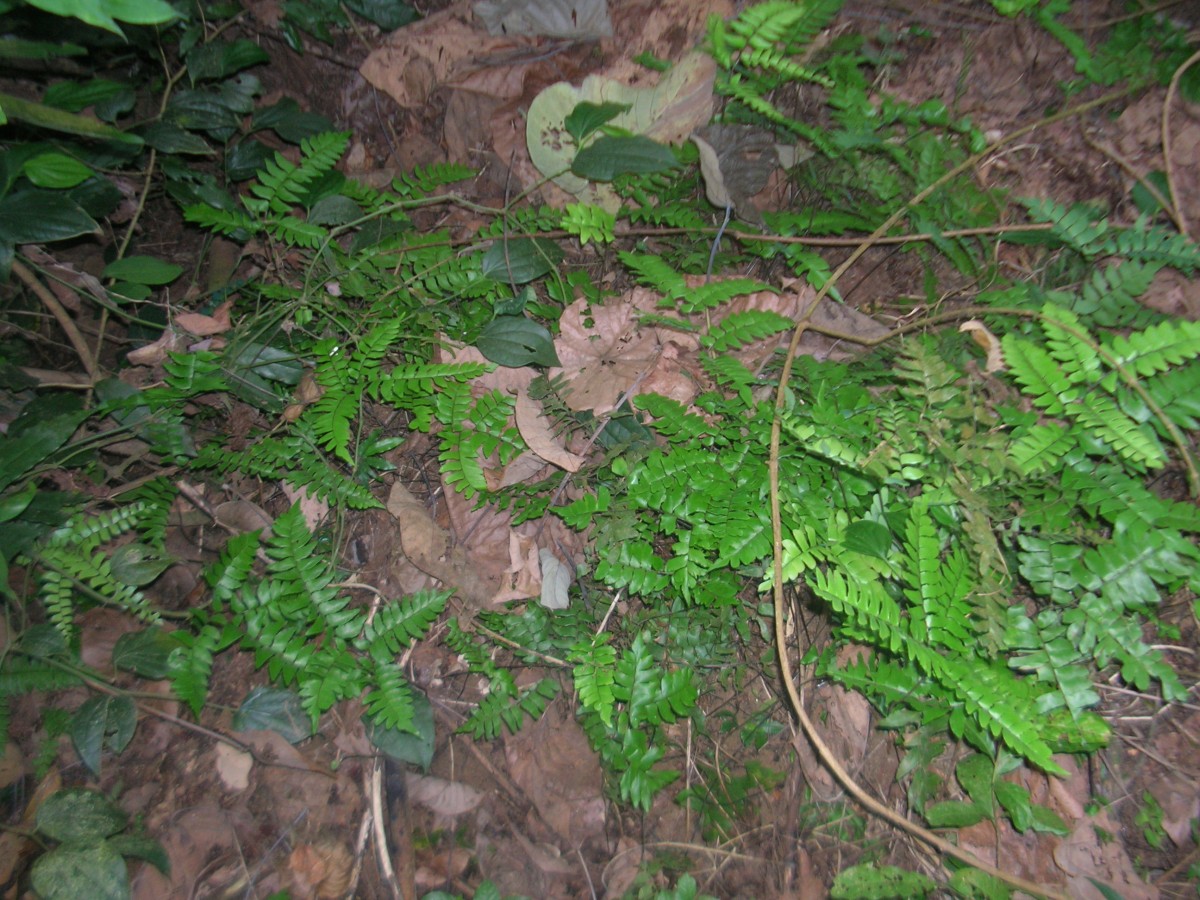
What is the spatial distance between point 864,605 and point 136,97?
3708 mm

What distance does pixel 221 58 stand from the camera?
2924mm

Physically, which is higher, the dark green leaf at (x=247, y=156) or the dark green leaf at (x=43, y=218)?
the dark green leaf at (x=247, y=156)

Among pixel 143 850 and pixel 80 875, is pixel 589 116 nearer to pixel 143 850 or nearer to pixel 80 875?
pixel 143 850

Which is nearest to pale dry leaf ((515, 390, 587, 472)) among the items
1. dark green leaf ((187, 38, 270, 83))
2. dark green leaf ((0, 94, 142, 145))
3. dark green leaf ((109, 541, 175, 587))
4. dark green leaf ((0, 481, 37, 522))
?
dark green leaf ((109, 541, 175, 587))

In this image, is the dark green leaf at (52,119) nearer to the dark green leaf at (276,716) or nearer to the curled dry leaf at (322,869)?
the dark green leaf at (276,716)

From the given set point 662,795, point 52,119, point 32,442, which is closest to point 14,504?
point 32,442

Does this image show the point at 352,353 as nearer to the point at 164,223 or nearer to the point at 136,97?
the point at 164,223

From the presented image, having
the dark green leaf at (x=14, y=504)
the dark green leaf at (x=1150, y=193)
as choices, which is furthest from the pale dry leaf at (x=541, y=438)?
the dark green leaf at (x=1150, y=193)

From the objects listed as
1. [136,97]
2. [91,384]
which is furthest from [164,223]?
[91,384]

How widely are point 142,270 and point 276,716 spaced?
1.87 m

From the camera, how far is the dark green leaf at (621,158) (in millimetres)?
2525

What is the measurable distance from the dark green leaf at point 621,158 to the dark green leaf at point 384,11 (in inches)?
53.0

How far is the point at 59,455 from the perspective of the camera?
266 cm

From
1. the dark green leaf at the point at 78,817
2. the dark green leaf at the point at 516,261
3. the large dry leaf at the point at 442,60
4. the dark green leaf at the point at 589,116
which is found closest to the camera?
the dark green leaf at the point at 78,817
